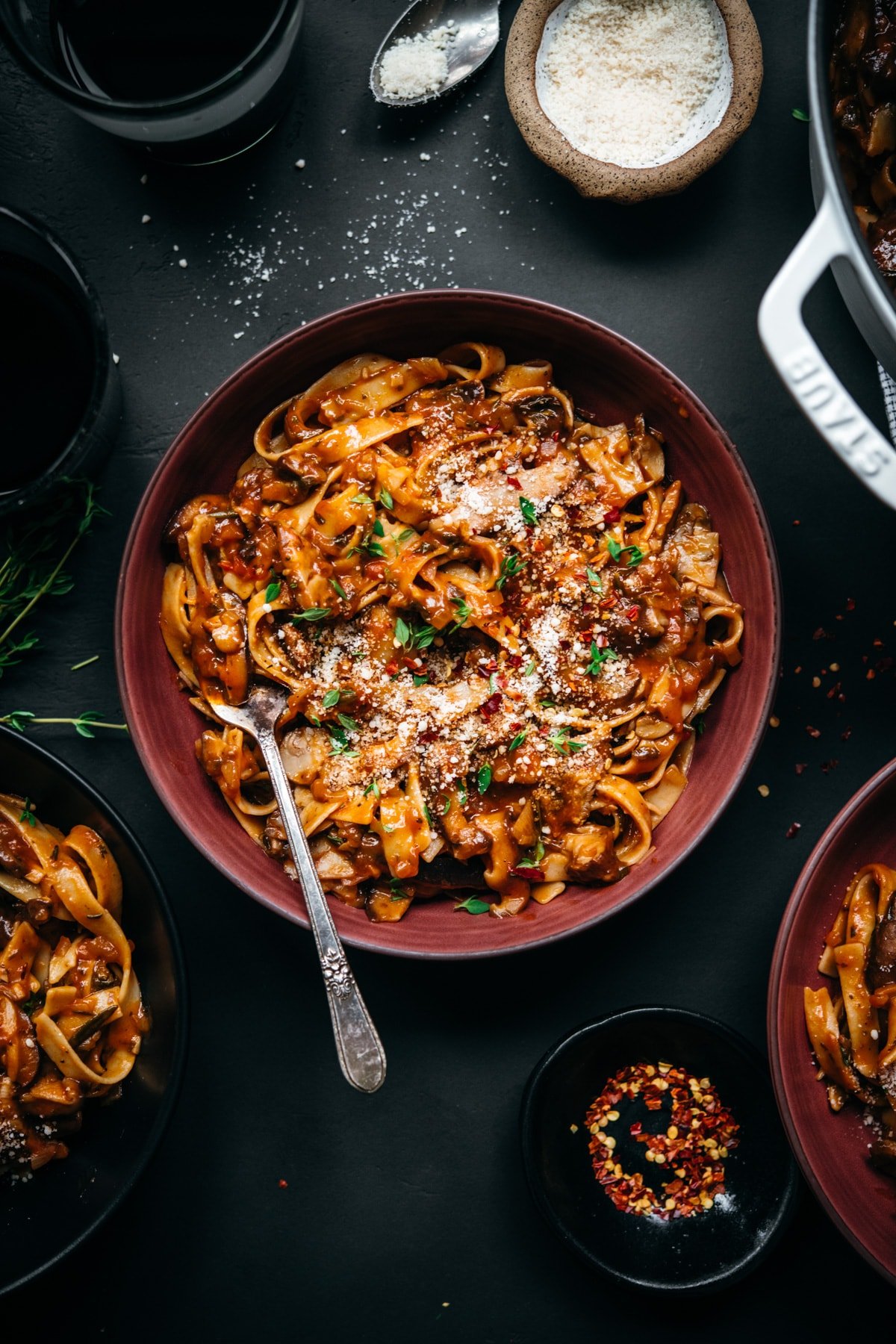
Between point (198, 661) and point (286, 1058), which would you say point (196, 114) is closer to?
point (198, 661)

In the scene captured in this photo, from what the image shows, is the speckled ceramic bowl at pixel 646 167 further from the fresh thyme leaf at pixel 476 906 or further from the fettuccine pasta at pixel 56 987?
the fettuccine pasta at pixel 56 987

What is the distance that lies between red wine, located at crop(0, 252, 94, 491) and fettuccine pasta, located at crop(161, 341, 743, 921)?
24.4 inches

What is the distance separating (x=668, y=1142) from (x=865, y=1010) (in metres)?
0.94

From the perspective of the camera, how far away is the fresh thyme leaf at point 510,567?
142 inches

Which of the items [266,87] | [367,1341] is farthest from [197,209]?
[367,1341]

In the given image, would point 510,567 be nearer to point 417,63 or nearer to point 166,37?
point 417,63

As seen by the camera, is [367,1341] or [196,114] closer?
[196,114]

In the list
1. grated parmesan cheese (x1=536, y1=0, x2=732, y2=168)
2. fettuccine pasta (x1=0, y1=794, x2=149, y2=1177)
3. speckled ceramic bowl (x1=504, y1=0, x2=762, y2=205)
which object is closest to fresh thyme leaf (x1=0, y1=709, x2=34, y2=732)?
fettuccine pasta (x1=0, y1=794, x2=149, y2=1177)

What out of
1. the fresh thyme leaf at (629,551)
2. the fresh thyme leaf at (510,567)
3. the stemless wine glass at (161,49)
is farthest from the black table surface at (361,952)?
the fresh thyme leaf at (510,567)

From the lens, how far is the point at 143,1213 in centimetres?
422

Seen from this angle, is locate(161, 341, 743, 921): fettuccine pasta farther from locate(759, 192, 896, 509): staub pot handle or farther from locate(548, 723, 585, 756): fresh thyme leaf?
locate(759, 192, 896, 509): staub pot handle

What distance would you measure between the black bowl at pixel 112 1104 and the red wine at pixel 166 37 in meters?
2.40

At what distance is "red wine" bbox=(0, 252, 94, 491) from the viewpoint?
3.94 m

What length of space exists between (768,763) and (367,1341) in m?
2.73
